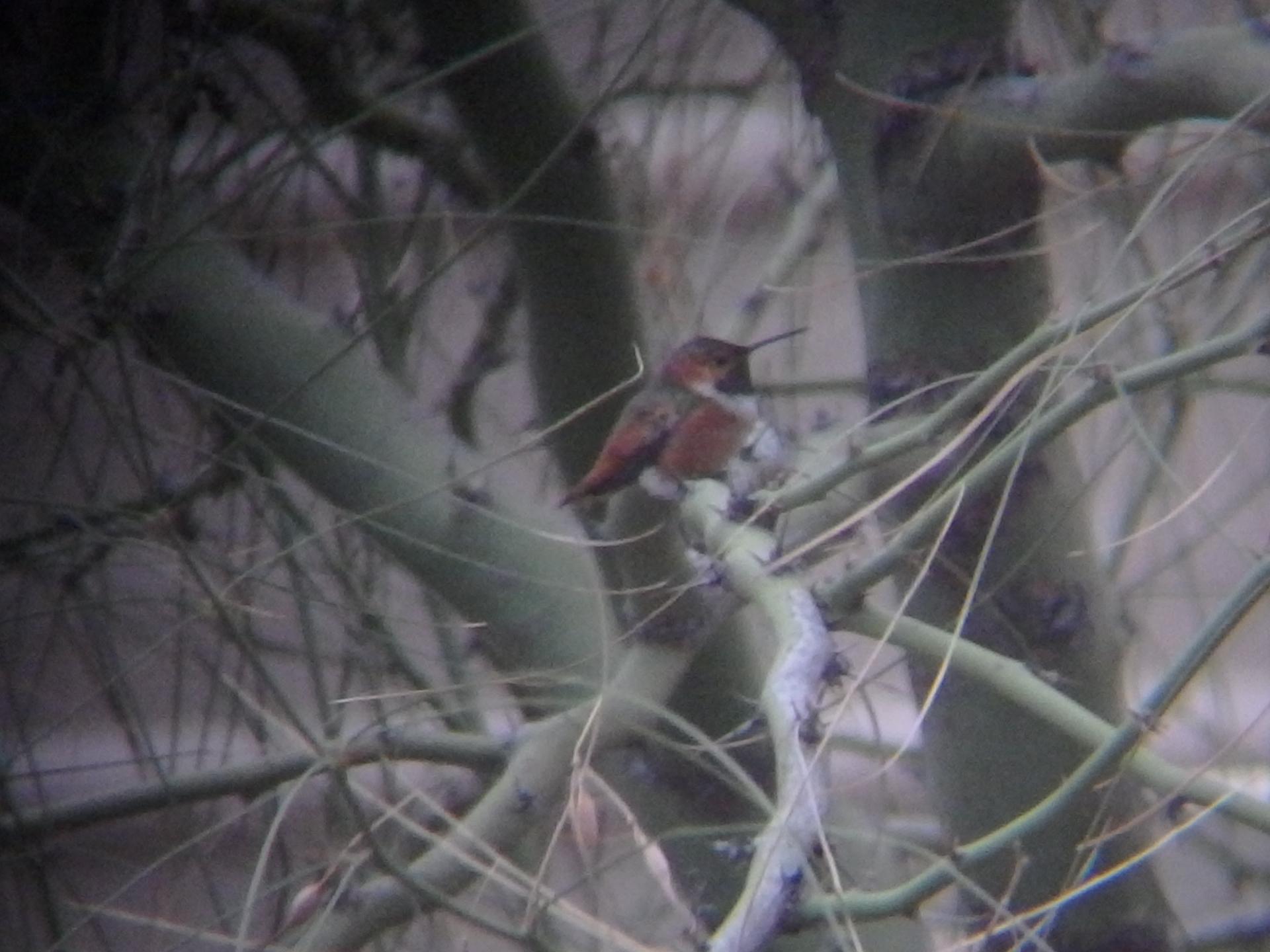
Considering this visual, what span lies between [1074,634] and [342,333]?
2.64 ft

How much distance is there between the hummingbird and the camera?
173 cm

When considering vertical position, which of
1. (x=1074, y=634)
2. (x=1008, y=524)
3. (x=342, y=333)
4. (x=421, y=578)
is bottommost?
(x=1074, y=634)

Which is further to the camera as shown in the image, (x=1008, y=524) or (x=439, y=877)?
(x=1008, y=524)

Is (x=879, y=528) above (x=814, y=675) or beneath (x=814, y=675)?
beneath

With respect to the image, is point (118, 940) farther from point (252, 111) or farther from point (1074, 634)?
point (1074, 634)

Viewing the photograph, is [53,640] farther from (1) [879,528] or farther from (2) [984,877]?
(2) [984,877]

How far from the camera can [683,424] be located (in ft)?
5.81

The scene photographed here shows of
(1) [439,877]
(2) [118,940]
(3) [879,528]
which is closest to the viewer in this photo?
(1) [439,877]

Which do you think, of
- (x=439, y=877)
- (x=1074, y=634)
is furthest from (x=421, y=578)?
(x=1074, y=634)

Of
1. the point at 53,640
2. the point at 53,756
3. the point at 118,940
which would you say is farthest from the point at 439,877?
the point at 53,756

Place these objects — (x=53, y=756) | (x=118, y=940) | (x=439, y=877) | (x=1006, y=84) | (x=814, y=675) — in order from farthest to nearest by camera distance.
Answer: (x=53, y=756) < (x=118, y=940) < (x=1006, y=84) < (x=439, y=877) < (x=814, y=675)

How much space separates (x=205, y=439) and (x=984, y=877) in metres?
0.98

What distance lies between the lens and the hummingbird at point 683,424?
1732mm

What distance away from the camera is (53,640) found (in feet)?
6.14
